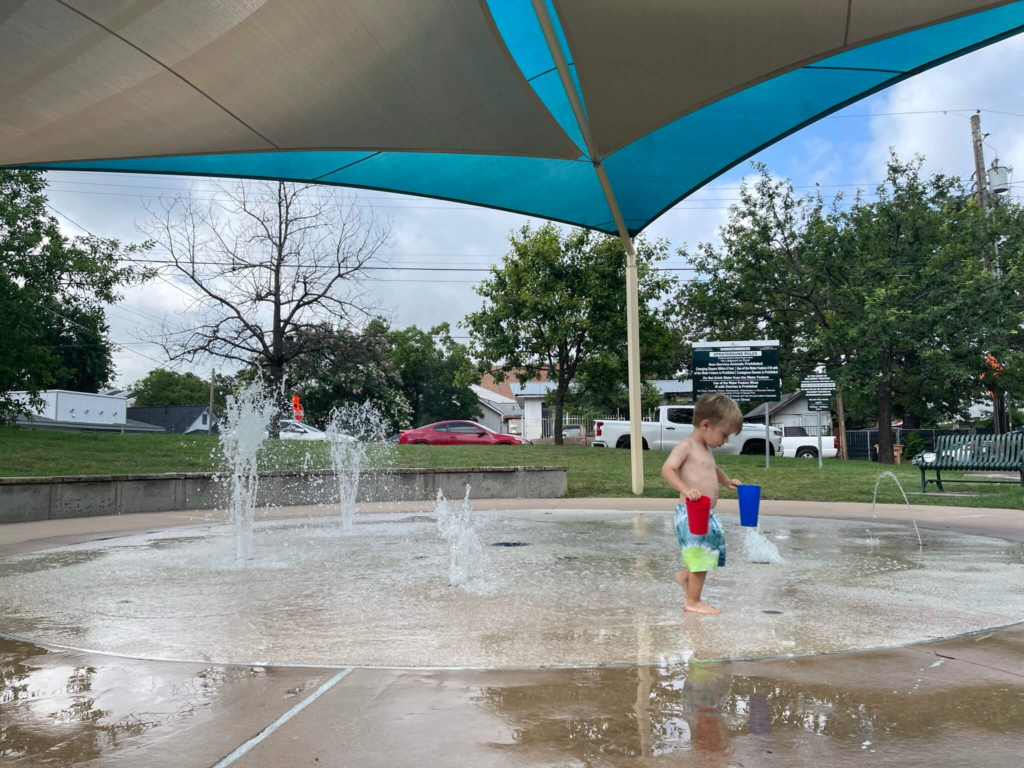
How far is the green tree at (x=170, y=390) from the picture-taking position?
85.9 metres

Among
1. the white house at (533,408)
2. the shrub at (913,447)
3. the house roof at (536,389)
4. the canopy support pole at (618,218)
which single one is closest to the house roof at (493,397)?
the house roof at (536,389)

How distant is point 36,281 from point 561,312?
15.6 m

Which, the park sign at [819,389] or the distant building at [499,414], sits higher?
the distant building at [499,414]

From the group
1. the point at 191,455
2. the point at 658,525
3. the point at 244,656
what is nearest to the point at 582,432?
the point at 191,455

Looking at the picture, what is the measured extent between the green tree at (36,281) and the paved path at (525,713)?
15672mm

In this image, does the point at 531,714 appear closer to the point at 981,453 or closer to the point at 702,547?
the point at 702,547

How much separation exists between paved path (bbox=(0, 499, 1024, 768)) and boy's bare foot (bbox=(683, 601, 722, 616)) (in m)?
0.92

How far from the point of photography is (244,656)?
347 centimetres

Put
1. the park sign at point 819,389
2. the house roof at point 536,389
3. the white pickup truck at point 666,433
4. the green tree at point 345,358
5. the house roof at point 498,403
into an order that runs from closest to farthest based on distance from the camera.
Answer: the park sign at point 819,389 → the green tree at point 345,358 → the white pickup truck at point 666,433 → the house roof at point 536,389 → the house roof at point 498,403

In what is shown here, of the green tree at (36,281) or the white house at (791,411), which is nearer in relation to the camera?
the green tree at (36,281)

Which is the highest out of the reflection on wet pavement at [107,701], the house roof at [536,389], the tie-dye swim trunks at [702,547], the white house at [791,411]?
the house roof at [536,389]

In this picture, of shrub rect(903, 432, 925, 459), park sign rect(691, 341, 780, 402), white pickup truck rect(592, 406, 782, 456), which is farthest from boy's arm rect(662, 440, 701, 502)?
shrub rect(903, 432, 925, 459)

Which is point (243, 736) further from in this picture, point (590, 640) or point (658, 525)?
point (658, 525)

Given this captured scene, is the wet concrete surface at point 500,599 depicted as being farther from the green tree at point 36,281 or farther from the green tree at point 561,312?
the green tree at point 561,312
